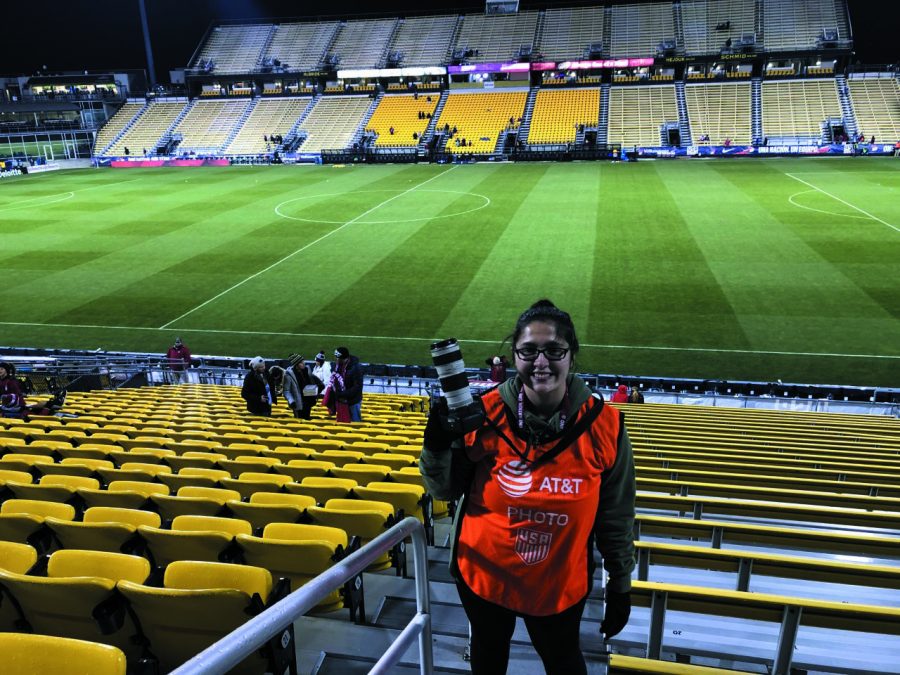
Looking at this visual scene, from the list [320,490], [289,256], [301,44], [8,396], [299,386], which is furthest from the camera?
[301,44]

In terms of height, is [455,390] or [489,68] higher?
[489,68]

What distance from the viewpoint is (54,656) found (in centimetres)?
225

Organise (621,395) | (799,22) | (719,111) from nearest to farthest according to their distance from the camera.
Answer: (621,395), (719,111), (799,22)

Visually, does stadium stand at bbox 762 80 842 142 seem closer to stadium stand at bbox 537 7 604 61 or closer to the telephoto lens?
stadium stand at bbox 537 7 604 61

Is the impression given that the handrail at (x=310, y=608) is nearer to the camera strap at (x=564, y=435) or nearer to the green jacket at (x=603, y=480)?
the green jacket at (x=603, y=480)

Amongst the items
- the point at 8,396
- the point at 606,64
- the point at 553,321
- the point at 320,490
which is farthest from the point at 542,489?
the point at 606,64

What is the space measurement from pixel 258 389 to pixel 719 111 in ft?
200

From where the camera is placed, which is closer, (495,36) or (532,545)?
(532,545)

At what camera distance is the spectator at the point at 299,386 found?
10.9 metres

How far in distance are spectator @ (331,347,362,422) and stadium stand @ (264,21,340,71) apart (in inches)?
2847

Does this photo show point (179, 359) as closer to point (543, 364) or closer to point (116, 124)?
point (543, 364)

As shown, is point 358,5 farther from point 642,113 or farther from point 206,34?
point 642,113

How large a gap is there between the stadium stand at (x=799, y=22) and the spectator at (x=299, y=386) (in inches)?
2705

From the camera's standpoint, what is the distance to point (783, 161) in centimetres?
5069
